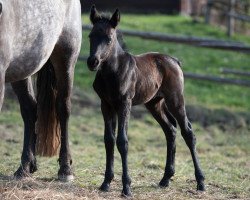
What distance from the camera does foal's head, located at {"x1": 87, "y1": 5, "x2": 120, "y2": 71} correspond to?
5668mm

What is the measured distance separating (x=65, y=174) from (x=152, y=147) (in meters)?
3.39

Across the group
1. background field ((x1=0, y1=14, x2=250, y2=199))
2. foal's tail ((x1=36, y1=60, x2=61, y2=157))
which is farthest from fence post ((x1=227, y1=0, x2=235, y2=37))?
foal's tail ((x1=36, y1=60, x2=61, y2=157))

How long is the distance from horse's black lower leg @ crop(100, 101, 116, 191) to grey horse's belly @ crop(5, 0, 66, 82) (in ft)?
2.48

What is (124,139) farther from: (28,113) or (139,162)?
(139,162)

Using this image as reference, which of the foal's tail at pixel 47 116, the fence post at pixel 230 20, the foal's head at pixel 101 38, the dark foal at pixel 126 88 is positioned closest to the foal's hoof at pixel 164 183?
the dark foal at pixel 126 88

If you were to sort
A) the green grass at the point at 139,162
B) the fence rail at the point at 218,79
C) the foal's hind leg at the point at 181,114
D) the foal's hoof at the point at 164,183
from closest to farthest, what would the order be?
1. the green grass at the point at 139,162
2. the foal's hind leg at the point at 181,114
3. the foal's hoof at the point at 164,183
4. the fence rail at the point at 218,79

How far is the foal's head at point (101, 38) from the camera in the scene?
5668 millimetres

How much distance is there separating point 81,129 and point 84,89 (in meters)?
2.73

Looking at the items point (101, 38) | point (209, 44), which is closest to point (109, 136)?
point (101, 38)

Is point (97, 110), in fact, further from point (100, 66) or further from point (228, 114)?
point (100, 66)

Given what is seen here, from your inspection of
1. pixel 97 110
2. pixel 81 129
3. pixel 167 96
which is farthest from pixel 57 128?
pixel 97 110

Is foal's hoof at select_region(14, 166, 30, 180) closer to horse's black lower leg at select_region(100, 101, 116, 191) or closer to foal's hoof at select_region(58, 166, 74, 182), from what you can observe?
foal's hoof at select_region(58, 166, 74, 182)

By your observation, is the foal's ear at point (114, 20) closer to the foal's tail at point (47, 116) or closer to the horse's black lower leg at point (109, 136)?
the horse's black lower leg at point (109, 136)

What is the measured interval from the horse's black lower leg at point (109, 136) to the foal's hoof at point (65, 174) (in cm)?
68
